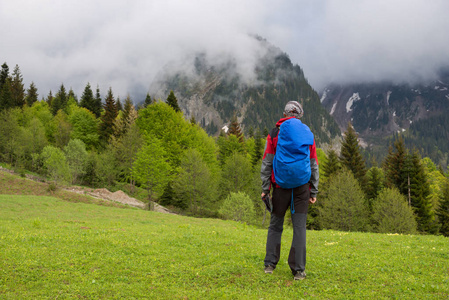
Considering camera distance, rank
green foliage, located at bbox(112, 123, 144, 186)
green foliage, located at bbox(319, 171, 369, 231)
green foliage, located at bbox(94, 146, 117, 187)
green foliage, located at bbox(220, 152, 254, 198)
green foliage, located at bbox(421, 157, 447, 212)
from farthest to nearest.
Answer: green foliage, located at bbox(220, 152, 254, 198), green foliage, located at bbox(112, 123, 144, 186), green foliage, located at bbox(94, 146, 117, 187), green foliage, located at bbox(421, 157, 447, 212), green foliage, located at bbox(319, 171, 369, 231)

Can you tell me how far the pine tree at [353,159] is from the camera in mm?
57000

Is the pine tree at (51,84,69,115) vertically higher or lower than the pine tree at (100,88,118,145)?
higher

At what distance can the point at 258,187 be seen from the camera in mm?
60812

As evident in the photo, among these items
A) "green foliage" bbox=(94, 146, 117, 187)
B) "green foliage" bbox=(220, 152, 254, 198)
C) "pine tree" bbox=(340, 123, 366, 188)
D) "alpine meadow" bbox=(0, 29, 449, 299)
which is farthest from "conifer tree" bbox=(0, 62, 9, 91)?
"pine tree" bbox=(340, 123, 366, 188)

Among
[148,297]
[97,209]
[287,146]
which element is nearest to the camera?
[148,297]

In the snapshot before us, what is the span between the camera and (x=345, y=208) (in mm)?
46500

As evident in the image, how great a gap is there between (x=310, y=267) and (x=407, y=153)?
2172 inches

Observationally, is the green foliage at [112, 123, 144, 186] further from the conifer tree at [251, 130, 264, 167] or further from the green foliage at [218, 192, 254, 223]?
the conifer tree at [251, 130, 264, 167]

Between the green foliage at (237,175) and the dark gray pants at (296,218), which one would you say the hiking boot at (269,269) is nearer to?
the dark gray pants at (296,218)

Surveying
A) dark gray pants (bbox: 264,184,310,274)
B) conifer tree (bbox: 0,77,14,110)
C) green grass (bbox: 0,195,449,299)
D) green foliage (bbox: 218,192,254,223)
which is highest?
conifer tree (bbox: 0,77,14,110)

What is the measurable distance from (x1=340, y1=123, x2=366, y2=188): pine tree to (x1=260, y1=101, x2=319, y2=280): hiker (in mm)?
54145

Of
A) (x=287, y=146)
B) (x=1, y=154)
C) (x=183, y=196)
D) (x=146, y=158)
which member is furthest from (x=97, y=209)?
(x=1, y=154)

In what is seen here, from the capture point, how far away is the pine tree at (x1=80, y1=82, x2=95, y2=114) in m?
85.7

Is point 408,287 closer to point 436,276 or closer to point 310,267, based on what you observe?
point 436,276
